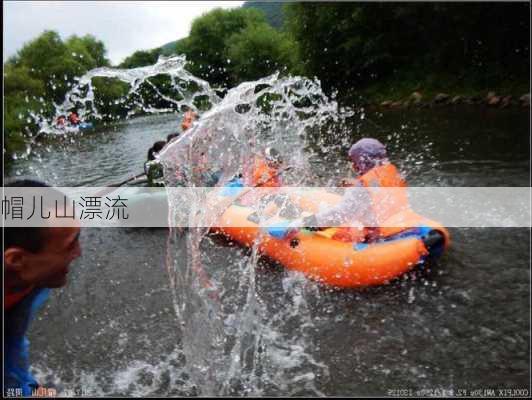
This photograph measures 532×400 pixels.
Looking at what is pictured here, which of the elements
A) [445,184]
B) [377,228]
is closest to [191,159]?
[377,228]

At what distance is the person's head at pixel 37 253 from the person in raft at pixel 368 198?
3.19 metres

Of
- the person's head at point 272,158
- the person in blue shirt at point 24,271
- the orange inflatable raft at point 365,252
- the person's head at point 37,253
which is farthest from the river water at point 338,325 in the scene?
the person's head at point 37,253

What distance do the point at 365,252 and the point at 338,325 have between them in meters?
0.80

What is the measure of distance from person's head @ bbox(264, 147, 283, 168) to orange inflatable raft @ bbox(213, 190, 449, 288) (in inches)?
68.2

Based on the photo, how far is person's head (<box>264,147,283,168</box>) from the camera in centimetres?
670

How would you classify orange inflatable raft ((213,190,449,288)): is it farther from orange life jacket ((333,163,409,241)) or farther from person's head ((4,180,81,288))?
person's head ((4,180,81,288))

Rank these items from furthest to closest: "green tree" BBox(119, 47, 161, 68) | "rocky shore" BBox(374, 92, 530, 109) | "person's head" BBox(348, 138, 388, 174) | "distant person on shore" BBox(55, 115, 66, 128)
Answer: "green tree" BBox(119, 47, 161, 68), "distant person on shore" BBox(55, 115, 66, 128), "rocky shore" BBox(374, 92, 530, 109), "person's head" BBox(348, 138, 388, 174)

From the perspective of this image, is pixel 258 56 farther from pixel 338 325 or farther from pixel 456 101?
pixel 338 325

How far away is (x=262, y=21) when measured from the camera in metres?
45.9

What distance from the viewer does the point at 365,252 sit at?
14.9ft

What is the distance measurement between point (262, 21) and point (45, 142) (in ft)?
91.0

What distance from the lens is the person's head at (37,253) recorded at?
1.70 meters

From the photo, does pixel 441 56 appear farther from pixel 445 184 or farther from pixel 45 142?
pixel 45 142

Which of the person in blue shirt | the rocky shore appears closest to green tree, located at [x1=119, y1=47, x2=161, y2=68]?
the rocky shore
